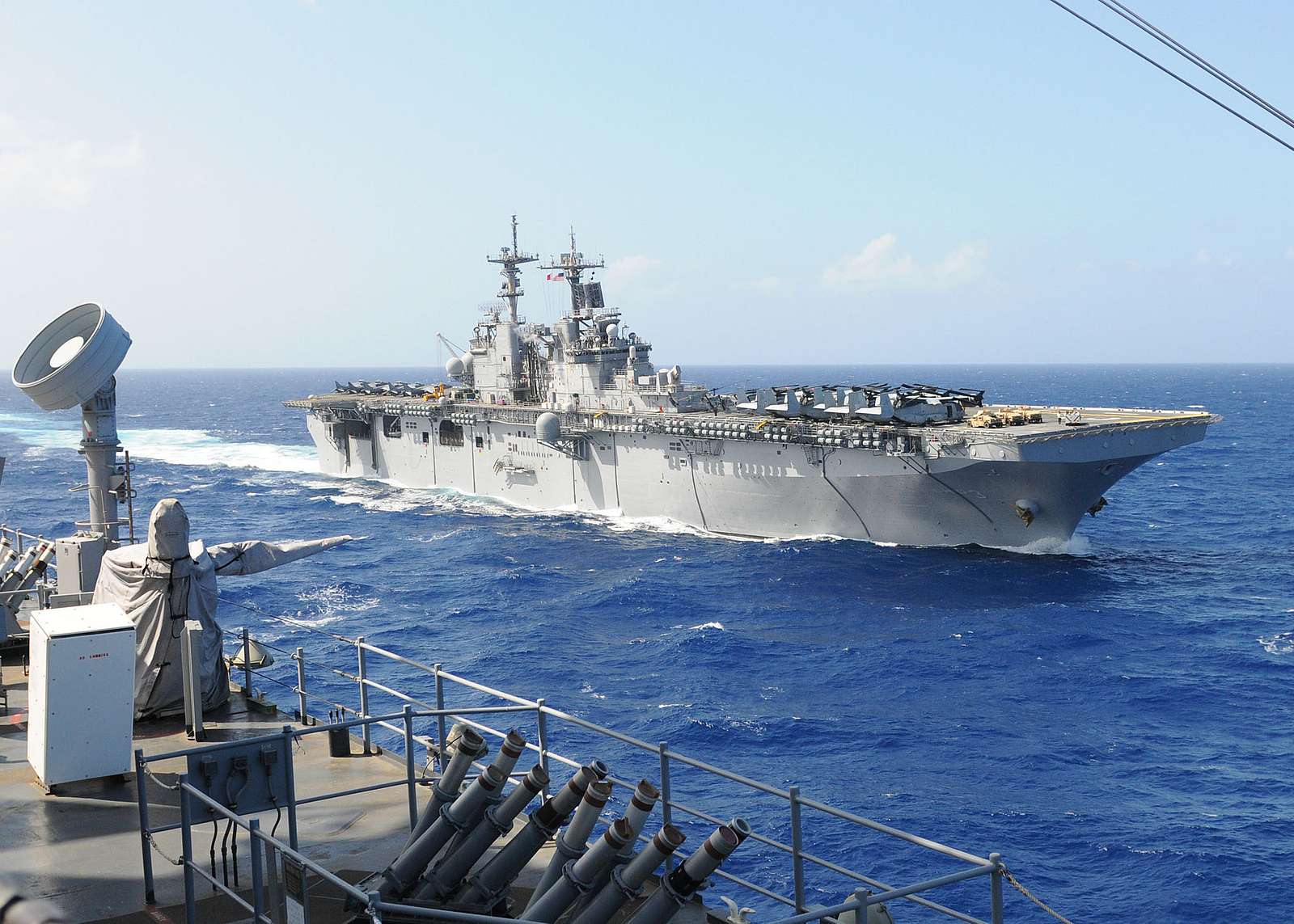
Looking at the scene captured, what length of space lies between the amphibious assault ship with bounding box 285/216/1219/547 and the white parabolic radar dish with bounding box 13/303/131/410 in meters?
21.1

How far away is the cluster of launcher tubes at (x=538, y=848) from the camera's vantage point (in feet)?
16.0

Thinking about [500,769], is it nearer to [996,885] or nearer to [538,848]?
[538,848]

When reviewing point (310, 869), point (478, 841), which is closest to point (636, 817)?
point (478, 841)

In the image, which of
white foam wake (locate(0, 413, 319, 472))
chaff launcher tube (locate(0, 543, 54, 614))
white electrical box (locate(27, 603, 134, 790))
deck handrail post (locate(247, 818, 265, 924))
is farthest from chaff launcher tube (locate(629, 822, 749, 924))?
white foam wake (locate(0, 413, 319, 472))

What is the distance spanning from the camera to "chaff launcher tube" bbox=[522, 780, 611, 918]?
5.05 m

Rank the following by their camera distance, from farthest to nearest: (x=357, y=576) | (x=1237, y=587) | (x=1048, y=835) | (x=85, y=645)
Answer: (x=357, y=576), (x=1237, y=587), (x=1048, y=835), (x=85, y=645)

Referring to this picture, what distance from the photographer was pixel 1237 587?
28.1 meters

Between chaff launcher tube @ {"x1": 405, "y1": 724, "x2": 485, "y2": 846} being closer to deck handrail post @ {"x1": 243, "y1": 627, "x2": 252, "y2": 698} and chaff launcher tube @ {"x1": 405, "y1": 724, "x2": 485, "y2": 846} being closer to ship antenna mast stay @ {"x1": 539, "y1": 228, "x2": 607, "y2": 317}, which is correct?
deck handrail post @ {"x1": 243, "y1": 627, "x2": 252, "y2": 698}

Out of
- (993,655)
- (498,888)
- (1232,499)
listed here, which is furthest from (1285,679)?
(1232,499)

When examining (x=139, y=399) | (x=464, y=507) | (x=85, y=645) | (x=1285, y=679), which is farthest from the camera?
(x=139, y=399)

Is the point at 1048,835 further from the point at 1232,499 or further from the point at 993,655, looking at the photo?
the point at 1232,499

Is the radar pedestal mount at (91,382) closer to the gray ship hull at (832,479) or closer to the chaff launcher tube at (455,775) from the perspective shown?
the chaff launcher tube at (455,775)

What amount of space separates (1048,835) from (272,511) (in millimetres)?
35887

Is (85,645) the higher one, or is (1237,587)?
(85,645)
